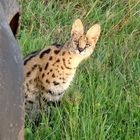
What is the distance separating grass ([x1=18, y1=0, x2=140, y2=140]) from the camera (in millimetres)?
4305

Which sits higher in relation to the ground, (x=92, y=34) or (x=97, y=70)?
(x=92, y=34)

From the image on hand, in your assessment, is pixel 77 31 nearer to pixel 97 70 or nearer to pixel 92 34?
pixel 92 34

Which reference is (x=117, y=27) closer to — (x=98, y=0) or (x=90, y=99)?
(x=98, y=0)

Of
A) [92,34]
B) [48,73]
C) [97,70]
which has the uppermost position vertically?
[92,34]

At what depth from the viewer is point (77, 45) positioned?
4805mm

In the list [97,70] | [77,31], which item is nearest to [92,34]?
[77,31]

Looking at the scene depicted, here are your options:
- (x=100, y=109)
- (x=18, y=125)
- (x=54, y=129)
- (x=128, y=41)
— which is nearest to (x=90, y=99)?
(x=100, y=109)

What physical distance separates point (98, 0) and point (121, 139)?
248cm

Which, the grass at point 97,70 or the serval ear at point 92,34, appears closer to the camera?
the grass at point 97,70

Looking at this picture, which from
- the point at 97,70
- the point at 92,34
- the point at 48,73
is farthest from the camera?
the point at 97,70

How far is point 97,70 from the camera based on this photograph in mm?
5152

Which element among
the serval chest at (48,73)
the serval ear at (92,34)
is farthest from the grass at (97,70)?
the serval ear at (92,34)

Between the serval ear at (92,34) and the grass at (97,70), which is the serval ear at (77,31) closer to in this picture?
the serval ear at (92,34)

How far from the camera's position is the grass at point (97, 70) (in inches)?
169
